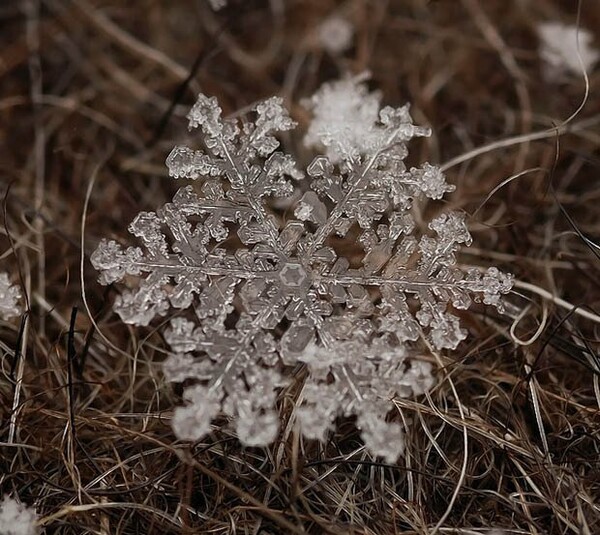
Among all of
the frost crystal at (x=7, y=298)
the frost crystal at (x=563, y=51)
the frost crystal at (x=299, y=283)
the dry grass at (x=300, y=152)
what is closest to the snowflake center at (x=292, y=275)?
the frost crystal at (x=299, y=283)

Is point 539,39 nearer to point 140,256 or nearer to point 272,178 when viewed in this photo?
point 272,178

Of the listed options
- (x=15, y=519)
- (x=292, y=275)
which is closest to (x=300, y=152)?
(x=292, y=275)

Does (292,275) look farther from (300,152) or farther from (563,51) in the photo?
(563,51)

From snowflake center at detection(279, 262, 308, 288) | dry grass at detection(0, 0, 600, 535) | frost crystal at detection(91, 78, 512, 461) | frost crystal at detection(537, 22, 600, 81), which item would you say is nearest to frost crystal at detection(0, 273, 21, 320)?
dry grass at detection(0, 0, 600, 535)

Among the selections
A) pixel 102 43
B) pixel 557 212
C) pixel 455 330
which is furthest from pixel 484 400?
pixel 102 43

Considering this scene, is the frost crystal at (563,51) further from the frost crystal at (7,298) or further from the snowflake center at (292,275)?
→ the frost crystal at (7,298)
